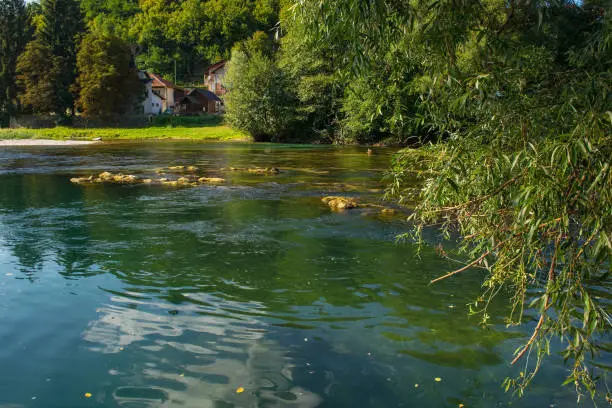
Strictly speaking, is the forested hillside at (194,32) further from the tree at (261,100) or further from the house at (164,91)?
the tree at (261,100)

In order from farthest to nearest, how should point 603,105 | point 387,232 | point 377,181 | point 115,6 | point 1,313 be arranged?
point 115,6 < point 377,181 < point 387,232 < point 1,313 < point 603,105

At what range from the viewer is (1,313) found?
940cm

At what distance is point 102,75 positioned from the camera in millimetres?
78000

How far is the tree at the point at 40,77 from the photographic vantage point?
7850 cm

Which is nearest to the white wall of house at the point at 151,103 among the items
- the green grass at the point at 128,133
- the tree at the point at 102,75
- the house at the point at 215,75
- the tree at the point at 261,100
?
the tree at the point at 102,75

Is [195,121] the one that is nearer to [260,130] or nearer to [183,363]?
[260,130]

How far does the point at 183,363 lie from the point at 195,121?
83454mm

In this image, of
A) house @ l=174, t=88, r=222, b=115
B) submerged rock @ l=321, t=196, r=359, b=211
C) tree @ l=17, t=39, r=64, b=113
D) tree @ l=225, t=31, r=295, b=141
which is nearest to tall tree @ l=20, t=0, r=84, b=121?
tree @ l=17, t=39, r=64, b=113

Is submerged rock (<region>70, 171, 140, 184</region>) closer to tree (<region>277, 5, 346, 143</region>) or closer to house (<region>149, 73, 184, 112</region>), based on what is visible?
tree (<region>277, 5, 346, 143</region>)

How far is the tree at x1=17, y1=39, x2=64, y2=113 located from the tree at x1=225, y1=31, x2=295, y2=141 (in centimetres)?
3454

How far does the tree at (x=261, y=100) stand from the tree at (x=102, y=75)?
94.5 ft

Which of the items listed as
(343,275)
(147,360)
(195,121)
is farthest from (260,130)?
(147,360)

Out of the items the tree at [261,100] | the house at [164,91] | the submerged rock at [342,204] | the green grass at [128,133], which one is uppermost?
the house at [164,91]

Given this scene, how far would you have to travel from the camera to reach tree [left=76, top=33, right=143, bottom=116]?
78.8m
